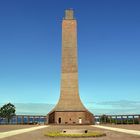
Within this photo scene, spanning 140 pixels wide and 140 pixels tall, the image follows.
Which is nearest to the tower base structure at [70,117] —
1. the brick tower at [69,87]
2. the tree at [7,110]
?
the brick tower at [69,87]

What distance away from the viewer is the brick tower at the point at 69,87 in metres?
58.8

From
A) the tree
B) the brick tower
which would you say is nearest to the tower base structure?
the brick tower

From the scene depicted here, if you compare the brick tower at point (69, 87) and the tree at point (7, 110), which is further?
the tree at point (7, 110)

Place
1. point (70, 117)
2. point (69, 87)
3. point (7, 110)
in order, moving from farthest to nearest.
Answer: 1. point (7, 110)
2. point (69, 87)
3. point (70, 117)

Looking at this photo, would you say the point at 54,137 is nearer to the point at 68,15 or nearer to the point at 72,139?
the point at 72,139

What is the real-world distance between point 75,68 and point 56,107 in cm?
865

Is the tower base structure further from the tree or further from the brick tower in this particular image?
the tree

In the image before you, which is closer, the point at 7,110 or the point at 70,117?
the point at 70,117

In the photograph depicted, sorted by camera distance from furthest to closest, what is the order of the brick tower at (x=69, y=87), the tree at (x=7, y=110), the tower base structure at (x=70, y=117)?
the tree at (x=7, y=110) < the brick tower at (x=69, y=87) < the tower base structure at (x=70, y=117)

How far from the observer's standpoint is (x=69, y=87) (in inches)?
2384

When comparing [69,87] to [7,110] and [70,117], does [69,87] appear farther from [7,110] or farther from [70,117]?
[7,110]

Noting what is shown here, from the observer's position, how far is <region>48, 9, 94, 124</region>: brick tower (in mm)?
58781

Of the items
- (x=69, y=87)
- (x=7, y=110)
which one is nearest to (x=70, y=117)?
(x=69, y=87)

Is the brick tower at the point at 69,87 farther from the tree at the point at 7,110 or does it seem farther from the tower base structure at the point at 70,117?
the tree at the point at 7,110
